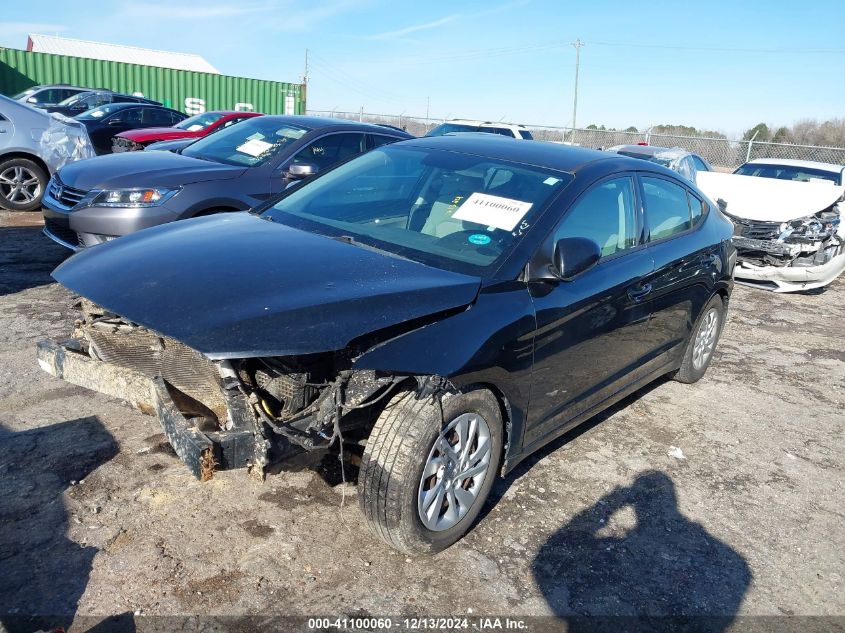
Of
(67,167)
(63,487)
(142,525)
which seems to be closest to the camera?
(142,525)

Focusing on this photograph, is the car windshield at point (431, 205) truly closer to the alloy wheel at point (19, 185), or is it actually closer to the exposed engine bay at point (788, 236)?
the exposed engine bay at point (788, 236)

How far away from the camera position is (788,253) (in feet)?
27.0

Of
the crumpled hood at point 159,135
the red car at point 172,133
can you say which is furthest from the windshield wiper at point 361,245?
the crumpled hood at point 159,135

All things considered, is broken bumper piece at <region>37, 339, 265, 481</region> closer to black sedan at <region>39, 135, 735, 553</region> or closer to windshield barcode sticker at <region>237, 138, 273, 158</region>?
black sedan at <region>39, 135, 735, 553</region>

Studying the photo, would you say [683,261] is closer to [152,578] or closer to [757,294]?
[152,578]

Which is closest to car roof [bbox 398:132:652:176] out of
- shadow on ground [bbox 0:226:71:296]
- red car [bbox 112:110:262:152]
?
shadow on ground [bbox 0:226:71:296]

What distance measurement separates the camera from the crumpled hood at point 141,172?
19.0ft

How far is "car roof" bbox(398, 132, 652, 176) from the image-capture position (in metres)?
3.74

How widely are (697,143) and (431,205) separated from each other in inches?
946

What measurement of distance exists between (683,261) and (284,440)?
2.90m

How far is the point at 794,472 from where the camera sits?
4.11m

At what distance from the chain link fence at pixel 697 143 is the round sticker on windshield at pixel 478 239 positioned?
62.3 ft

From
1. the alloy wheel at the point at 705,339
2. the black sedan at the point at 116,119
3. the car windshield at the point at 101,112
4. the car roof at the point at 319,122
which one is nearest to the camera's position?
the alloy wheel at the point at 705,339

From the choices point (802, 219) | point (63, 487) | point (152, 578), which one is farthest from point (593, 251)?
point (802, 219)
